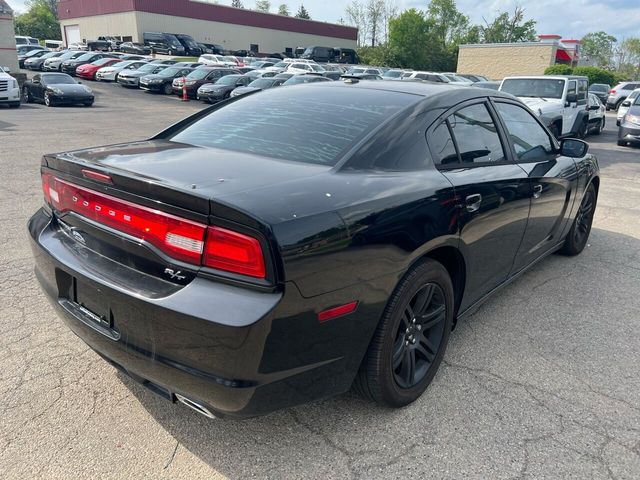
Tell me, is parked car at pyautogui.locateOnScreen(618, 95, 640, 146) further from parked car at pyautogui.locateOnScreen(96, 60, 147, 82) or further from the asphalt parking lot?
parked car at pyautogui.locateOnScreen(96, 60, 147, 82)

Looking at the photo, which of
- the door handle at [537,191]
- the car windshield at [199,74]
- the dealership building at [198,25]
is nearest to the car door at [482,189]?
the door handle at [537,191]

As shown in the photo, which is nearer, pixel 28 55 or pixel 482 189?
pixel 482 189

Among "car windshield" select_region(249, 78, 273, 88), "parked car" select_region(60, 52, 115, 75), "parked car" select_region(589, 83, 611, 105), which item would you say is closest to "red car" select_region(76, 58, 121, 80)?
"parked car" select_region(60, 52, 115, 75)

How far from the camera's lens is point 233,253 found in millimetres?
1896

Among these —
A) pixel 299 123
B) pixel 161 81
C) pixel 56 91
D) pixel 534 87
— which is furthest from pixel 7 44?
pixel 299 123

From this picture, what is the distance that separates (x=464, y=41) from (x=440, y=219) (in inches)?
3594

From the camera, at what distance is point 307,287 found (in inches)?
76.2

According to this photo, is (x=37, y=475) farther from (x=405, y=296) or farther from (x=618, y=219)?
(x=618, y=219)

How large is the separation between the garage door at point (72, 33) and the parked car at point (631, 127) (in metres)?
66.3

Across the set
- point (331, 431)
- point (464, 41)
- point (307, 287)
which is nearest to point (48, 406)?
point (331, 431)

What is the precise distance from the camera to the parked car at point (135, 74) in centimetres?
2778

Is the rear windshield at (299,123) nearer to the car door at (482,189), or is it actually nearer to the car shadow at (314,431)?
the car door at (482,189)

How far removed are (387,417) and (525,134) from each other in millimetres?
2428

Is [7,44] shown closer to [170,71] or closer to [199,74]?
[170,71]
